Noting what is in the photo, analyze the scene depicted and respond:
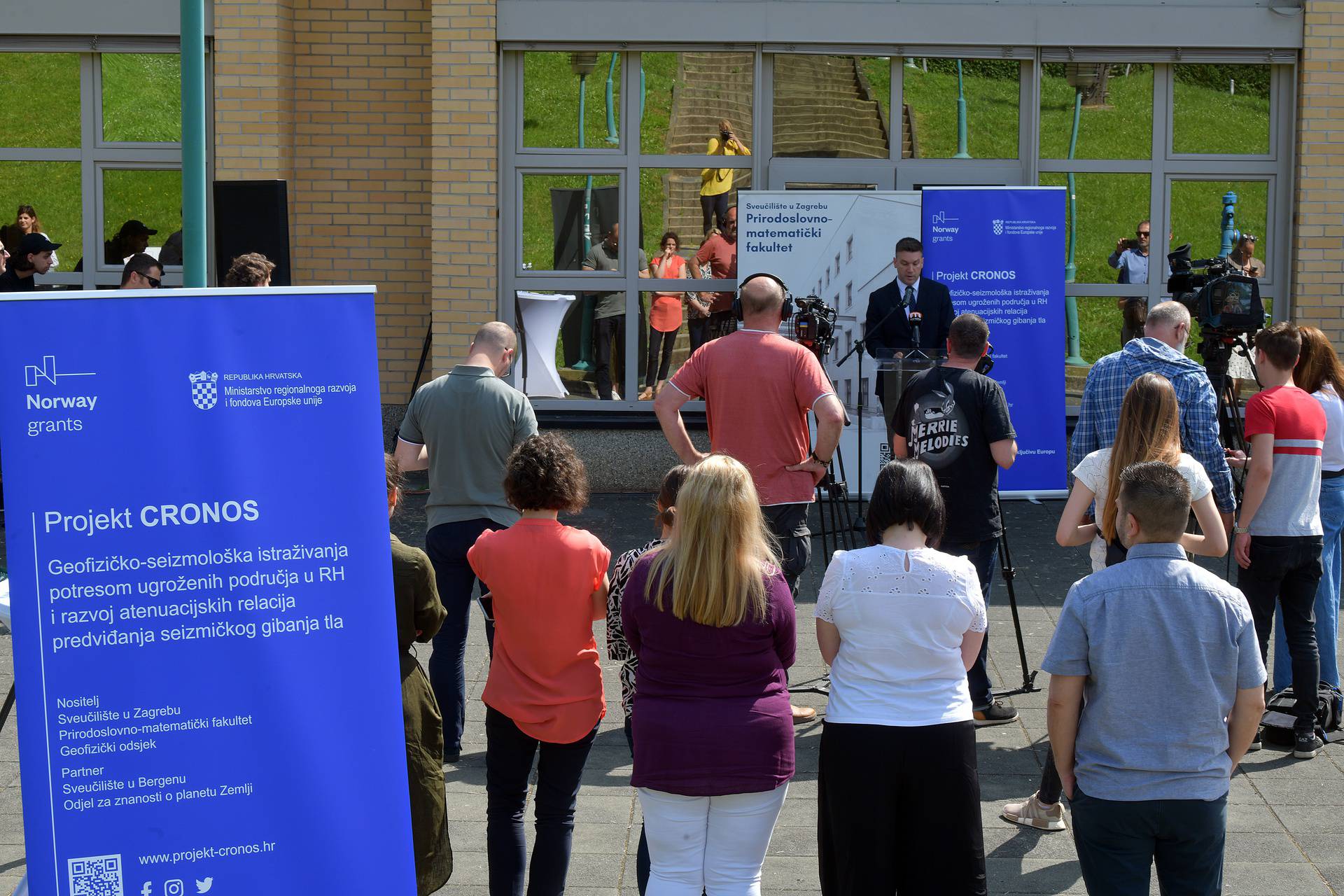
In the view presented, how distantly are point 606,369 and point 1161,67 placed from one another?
490 centimetres

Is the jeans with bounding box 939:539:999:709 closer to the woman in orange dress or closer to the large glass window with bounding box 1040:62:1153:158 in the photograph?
the woman in orange dress

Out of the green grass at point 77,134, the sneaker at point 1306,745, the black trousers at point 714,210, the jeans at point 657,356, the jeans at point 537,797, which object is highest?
the green grass at point 77,134

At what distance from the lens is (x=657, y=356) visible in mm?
11711

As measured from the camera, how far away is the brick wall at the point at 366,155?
11656 millimetres

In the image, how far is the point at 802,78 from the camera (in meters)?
11.4

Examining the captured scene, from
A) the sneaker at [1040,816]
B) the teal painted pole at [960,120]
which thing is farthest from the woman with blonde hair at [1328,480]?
the teal painted pole at [960,120]

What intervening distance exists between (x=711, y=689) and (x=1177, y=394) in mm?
2835

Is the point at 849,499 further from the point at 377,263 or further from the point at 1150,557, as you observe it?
the point at 1150,557

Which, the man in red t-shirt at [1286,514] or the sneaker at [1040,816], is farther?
the man in red t-shirt at [1286,514]

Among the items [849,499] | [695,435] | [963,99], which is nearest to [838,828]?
[849,499]

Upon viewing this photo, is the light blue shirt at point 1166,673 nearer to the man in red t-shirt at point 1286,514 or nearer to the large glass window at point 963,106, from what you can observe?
the man in red t-shirt at point 1286,514

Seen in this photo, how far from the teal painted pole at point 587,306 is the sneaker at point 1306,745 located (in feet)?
22.3

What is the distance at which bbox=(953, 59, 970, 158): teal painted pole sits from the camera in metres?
11.4

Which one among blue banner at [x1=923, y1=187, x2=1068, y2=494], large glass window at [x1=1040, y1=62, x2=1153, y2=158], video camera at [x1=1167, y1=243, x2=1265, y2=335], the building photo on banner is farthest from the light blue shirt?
large glass window at [x1=1040, y1=62, x2=1153, y2=158]
